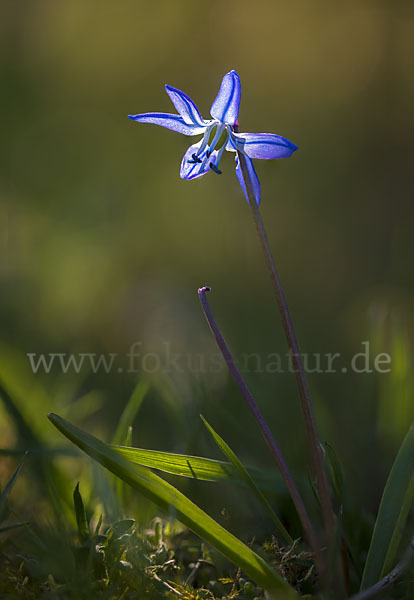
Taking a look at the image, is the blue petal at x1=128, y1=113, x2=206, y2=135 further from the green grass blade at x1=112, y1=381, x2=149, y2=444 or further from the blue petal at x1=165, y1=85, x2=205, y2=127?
the green grass blade at x1=112, y1=381, x2=149, y2=444

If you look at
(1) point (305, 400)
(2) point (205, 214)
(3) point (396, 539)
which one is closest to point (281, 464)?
(1) point (305, 400)

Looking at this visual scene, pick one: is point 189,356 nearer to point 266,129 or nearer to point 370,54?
point 266,129

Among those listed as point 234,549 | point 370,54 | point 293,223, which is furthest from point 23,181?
point 234,549

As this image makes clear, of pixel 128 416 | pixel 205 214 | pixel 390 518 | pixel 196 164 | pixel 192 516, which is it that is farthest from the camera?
pixel 205 214

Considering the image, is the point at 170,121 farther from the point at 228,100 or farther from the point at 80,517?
the point at 80,517

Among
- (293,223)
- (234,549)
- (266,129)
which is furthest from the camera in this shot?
(266,129)

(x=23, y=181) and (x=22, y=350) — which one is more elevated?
(x=23, y=181)
